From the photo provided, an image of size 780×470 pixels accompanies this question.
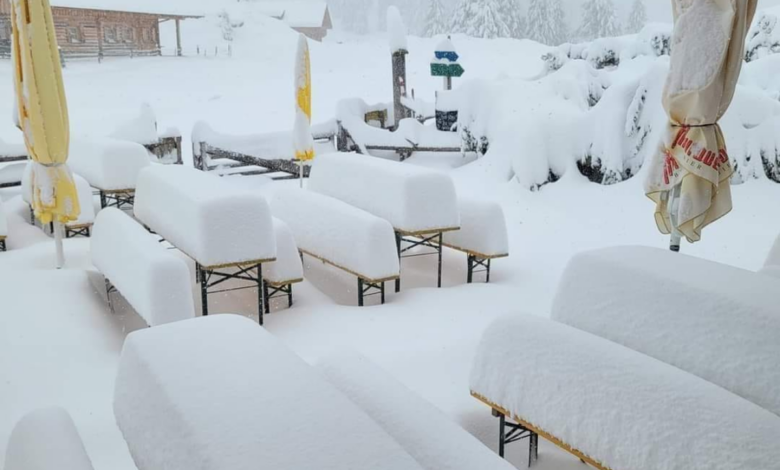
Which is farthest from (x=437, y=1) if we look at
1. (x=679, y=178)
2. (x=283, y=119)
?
(x=679, y=178)

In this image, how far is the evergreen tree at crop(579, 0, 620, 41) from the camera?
3272 cm

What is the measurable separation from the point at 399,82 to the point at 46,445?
1532cm

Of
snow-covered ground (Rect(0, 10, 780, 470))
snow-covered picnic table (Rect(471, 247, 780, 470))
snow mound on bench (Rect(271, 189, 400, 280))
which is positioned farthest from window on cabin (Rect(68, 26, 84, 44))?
snow-covered picnic table (Rect(471, 247, 780, 470))

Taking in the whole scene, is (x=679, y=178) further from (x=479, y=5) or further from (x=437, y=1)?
(x=437, y=1)

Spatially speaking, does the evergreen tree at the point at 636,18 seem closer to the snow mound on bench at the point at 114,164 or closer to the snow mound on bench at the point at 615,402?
the snow mound on bench at the point at 114,164

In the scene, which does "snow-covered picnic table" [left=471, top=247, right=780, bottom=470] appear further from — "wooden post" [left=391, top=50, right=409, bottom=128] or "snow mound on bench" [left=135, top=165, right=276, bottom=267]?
"wooden post" [left=391, top=50, right=409, bottom=128]

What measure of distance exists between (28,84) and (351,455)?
669cm

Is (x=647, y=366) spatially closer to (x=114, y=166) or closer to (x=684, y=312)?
(x=684, y=312)

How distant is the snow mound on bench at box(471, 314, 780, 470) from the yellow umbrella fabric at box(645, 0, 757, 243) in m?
1.83

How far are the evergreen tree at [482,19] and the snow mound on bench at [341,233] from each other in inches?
1070

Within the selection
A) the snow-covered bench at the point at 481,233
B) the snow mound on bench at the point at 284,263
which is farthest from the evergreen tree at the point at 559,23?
the snow mound on bench at the point at 284,263

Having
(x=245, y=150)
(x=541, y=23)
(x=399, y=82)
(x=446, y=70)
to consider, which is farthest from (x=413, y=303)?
(x=541, y=23)

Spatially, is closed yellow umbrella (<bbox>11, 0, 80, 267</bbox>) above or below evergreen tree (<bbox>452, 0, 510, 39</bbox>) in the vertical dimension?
below

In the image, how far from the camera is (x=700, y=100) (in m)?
5.07
